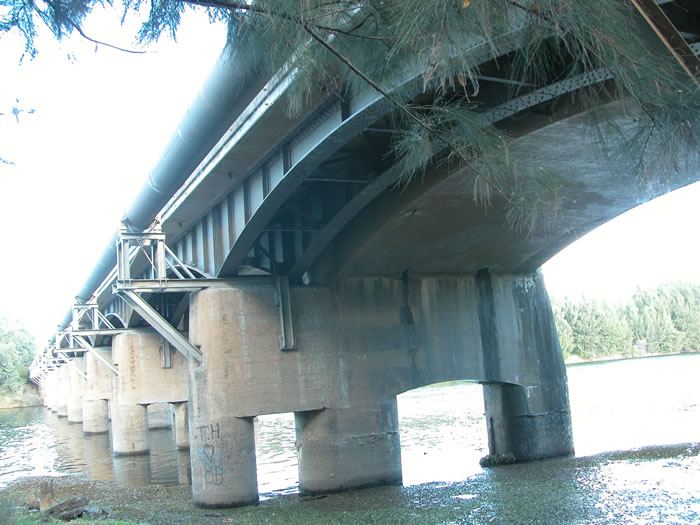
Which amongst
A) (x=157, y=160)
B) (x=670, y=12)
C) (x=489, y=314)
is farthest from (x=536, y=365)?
(x=670, y=12)

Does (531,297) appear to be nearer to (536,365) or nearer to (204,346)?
(536,365)

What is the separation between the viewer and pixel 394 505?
12695 mm

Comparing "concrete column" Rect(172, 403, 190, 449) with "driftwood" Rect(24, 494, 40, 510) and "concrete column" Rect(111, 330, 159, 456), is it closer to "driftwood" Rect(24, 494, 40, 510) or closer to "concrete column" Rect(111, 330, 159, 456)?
"concrete column" Rect(111, 330, 159, 456)

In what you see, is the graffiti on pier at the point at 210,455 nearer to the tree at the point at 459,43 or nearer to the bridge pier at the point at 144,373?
the tree at the point at 459,43

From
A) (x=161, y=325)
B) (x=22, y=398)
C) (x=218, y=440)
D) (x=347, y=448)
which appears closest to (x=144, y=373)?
(x=161, y=325)

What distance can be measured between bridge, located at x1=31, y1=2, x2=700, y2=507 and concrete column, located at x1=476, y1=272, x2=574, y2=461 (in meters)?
0.04

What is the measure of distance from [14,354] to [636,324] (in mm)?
67714

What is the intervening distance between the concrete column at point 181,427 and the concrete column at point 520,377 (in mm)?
13665

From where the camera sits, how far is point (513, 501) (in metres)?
11.9

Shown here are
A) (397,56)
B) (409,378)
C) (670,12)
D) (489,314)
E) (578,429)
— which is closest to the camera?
(397,56)

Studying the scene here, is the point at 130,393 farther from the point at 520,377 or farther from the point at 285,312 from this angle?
the point at 520,377

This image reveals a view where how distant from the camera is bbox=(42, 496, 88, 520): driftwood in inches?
457

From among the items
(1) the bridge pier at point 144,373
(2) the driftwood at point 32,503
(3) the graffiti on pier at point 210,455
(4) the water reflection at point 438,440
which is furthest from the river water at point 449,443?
(2) the driftwood at point 32,503

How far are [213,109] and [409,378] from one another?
812 centimetres
